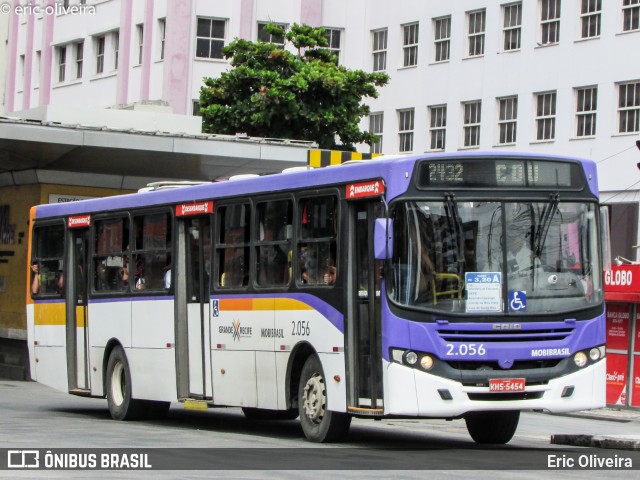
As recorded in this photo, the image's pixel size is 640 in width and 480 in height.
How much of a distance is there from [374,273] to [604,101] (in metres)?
32.2

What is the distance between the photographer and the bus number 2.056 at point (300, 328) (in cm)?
1672

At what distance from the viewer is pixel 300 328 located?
16891 millimetres

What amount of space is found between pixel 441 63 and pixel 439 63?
113mm

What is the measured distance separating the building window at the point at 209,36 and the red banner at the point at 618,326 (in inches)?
1284

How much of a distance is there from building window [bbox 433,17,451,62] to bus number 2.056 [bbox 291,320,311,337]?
124ft

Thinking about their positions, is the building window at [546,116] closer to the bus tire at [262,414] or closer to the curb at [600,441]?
the bus tire at [262,414]

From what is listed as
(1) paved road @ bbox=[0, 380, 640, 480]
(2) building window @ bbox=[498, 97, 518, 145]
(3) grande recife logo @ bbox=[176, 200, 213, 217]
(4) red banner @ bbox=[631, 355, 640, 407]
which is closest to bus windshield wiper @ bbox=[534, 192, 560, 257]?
(1) paved road @ bbox=[0, 380, 640, 480]

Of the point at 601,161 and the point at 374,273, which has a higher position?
the point at 601,161

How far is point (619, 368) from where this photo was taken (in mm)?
28688

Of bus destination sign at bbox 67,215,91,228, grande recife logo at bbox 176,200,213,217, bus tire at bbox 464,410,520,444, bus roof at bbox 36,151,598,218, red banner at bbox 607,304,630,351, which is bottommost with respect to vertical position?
bus tire at bbox 464,410,520,444

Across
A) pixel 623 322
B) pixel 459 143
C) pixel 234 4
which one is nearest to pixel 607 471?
pixel 623 322

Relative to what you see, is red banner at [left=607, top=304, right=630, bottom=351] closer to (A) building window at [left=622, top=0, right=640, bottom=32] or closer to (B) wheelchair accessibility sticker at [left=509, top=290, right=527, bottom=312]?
(B) wheelchair accessibility sticker at [left=509, top=290, right=527, bottom=312]

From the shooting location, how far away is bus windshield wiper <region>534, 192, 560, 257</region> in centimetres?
1542

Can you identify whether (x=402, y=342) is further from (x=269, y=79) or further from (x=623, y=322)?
(x=269, y=79)
